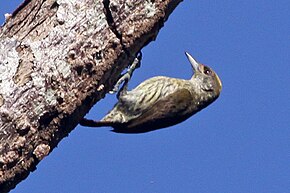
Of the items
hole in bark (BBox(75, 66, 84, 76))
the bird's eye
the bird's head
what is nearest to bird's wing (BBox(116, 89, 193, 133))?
the bird's head

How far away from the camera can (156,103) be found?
6.30 metres

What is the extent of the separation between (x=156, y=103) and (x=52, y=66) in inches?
121

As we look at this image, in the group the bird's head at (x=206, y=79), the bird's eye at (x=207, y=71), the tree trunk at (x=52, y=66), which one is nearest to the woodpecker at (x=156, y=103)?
the bird's head at (x=206, y=79)

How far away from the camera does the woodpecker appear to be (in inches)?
237

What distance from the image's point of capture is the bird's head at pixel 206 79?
701 centimetres

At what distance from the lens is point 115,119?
19.8 ft

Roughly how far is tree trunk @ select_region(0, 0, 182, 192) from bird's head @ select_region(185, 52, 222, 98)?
3378 millimetres

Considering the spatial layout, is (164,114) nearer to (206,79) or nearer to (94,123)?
(94,123)

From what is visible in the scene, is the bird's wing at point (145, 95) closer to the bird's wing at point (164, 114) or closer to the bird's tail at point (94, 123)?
Answer: the bird's wing at point (164, 114)

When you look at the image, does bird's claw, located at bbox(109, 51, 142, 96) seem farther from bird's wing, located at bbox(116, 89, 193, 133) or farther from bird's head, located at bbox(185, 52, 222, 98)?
bird's head, located at bbox(185, 52, 222, 98)

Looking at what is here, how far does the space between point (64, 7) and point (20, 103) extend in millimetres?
620

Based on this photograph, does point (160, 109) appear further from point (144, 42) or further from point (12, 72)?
point (12, 72)

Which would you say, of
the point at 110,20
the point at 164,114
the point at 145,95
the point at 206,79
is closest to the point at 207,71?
the point at 206,79

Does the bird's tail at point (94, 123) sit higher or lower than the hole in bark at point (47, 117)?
higher
